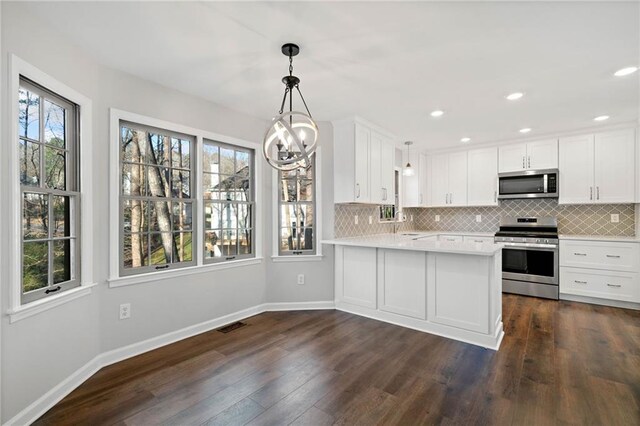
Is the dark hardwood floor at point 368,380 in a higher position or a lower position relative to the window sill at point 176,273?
lower

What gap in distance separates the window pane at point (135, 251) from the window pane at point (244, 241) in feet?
3.41

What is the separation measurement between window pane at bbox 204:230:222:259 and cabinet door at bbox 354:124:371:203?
1733 millimetres

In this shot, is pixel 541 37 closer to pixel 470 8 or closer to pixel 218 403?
pixel 470 8

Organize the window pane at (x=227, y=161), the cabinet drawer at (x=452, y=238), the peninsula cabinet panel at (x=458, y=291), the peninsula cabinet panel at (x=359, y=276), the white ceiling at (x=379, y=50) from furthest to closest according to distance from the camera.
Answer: the cabinet drawer at (x=452, y=238) → the peninsula cabinet panel at (x=359, y=276) → the window pane at (x=227, y=161) → the peninsula cabinet panel at (x=458, y=291) → the white ceiling at (x=379, y=50)

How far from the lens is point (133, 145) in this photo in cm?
281

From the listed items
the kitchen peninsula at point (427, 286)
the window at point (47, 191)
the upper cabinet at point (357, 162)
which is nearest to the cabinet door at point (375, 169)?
the upper cabinet at point (357, 162)

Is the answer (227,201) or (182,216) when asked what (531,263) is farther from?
(182,216)

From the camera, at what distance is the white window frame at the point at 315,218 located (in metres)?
3.91

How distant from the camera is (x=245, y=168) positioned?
3.76 m

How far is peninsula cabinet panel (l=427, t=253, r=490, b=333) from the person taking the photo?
9.46ft

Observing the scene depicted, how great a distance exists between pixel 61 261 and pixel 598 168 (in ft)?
20.4

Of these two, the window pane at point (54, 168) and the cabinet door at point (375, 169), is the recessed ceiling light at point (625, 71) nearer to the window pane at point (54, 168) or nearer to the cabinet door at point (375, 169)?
the cabinet door at point (375, 169)

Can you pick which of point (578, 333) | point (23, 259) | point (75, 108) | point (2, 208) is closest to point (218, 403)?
point (23, 259)

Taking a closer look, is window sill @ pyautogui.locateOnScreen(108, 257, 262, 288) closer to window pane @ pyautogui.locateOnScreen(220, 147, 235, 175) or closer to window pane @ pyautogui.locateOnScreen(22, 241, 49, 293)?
window pane @ pyautogui.locateOnScreen(22, 241, 49, 293)
